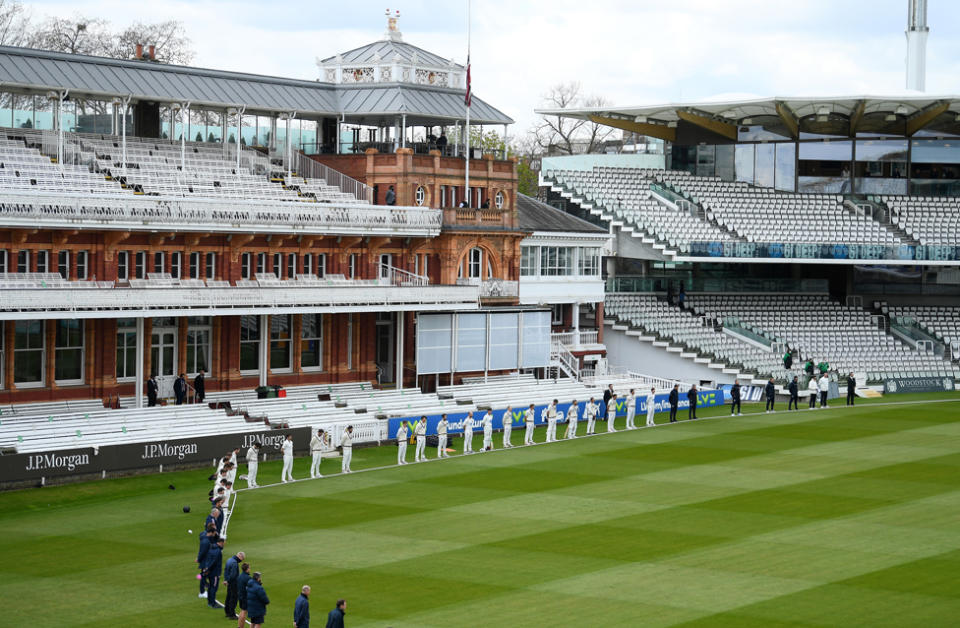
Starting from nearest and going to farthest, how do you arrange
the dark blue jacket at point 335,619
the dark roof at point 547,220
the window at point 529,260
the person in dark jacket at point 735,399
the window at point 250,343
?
1. the dark blue jacket at point 335,619
2. the window at point 250,343
3. the person in dark jacket at point 735,399
4. the window at point 529,260
5. the dark roof at point 547,220

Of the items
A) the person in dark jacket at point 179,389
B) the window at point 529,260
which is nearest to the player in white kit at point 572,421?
the person in dark jacket at point 179,389

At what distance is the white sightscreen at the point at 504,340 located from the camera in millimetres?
51531

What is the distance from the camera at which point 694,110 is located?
65.5 metres

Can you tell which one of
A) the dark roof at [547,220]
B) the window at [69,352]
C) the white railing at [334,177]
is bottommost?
the window at [69,352]

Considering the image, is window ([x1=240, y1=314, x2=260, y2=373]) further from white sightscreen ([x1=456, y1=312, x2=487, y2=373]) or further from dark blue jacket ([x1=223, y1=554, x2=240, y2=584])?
dark blue jacket ([x1=223, y1=554, x2=240, y2=584])

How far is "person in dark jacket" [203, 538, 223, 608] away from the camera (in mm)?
23453

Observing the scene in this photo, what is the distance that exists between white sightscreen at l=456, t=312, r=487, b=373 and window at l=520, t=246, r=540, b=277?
5393 millimetres

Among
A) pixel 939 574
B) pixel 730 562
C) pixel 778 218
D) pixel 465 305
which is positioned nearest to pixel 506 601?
pixel 730 562

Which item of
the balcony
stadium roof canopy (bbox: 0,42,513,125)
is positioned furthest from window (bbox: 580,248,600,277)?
the balcony

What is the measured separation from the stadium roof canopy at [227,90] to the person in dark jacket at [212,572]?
78.7ft

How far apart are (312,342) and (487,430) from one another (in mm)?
10152

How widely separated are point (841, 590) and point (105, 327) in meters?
25.5

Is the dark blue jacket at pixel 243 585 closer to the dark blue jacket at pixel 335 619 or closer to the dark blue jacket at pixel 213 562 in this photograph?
the dark blue jacket at pixel 213 562

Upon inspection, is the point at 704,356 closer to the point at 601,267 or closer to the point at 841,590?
the point at 601,267
